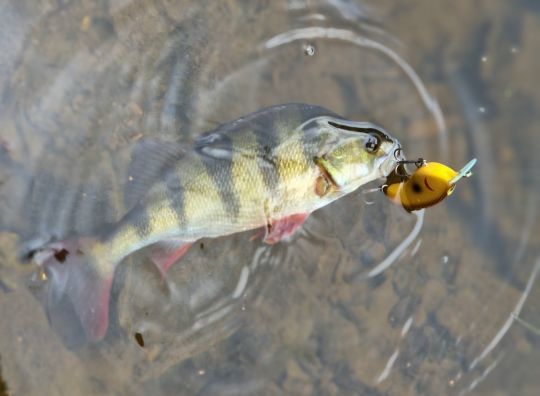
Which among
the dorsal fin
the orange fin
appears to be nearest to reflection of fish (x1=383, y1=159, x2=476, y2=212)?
the orange fin

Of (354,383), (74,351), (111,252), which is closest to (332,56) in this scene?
(111,252)

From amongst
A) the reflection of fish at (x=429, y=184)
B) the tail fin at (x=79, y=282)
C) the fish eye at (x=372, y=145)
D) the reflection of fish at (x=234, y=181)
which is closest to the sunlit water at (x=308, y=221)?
the tail fin at (x=79, y=282)

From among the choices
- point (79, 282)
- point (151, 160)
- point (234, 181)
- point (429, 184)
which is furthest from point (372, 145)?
point (79, 282)

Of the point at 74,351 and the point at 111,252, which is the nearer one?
the point at 111,252

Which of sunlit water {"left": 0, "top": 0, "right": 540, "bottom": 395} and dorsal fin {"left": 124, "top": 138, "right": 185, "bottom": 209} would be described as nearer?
dorsal fin {"left": 124, "top": 138, "right": 185, "bottom": 209}

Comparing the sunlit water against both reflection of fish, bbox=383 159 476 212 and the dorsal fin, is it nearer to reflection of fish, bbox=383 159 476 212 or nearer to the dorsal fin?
the dorsal fin

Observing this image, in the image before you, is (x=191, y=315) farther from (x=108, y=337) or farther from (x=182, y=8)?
(x=182, y=8)

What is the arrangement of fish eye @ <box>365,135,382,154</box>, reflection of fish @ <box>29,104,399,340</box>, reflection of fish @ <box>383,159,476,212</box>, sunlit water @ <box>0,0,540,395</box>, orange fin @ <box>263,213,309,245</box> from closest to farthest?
reflection of fish @ <box>383,159,476,212</box>
reflection of fish @ <box>29,104,399,340</box>
fish eye @ <box>365,135,382,154</box>
orange fin @ <box>263,213,309,245</box>
sunlit water @ <box>0,0,540,395</box>
